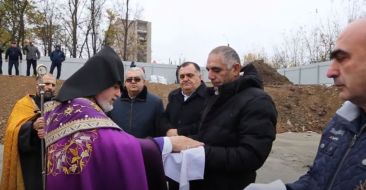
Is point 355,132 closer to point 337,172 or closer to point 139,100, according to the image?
point 337,172

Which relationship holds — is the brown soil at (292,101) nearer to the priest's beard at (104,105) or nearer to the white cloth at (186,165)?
the white cloth at (186,165)

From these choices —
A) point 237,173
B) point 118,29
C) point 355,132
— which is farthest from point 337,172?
point 118,29

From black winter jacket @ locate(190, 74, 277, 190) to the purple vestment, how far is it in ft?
2.83

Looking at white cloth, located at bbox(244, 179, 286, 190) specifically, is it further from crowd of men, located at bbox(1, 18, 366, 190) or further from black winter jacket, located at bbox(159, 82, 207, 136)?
black winter jacket, located at bbox(159, 82, 207, 136)

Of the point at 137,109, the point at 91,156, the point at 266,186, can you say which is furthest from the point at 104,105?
the point at 137,109

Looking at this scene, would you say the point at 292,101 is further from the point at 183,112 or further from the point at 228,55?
the point at 228,55

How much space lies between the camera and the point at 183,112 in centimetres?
468

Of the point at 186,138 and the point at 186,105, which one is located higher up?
the point at 186,105

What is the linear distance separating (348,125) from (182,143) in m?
1.37

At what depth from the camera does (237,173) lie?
3279 millimetres

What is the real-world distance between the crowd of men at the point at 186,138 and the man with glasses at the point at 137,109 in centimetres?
48

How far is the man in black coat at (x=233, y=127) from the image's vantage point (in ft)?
10.3

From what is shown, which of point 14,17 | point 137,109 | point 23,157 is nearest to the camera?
A: point 23,157

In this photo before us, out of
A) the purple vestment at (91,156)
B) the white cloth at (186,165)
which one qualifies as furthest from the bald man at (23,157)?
the purple vestment at (91,156)
